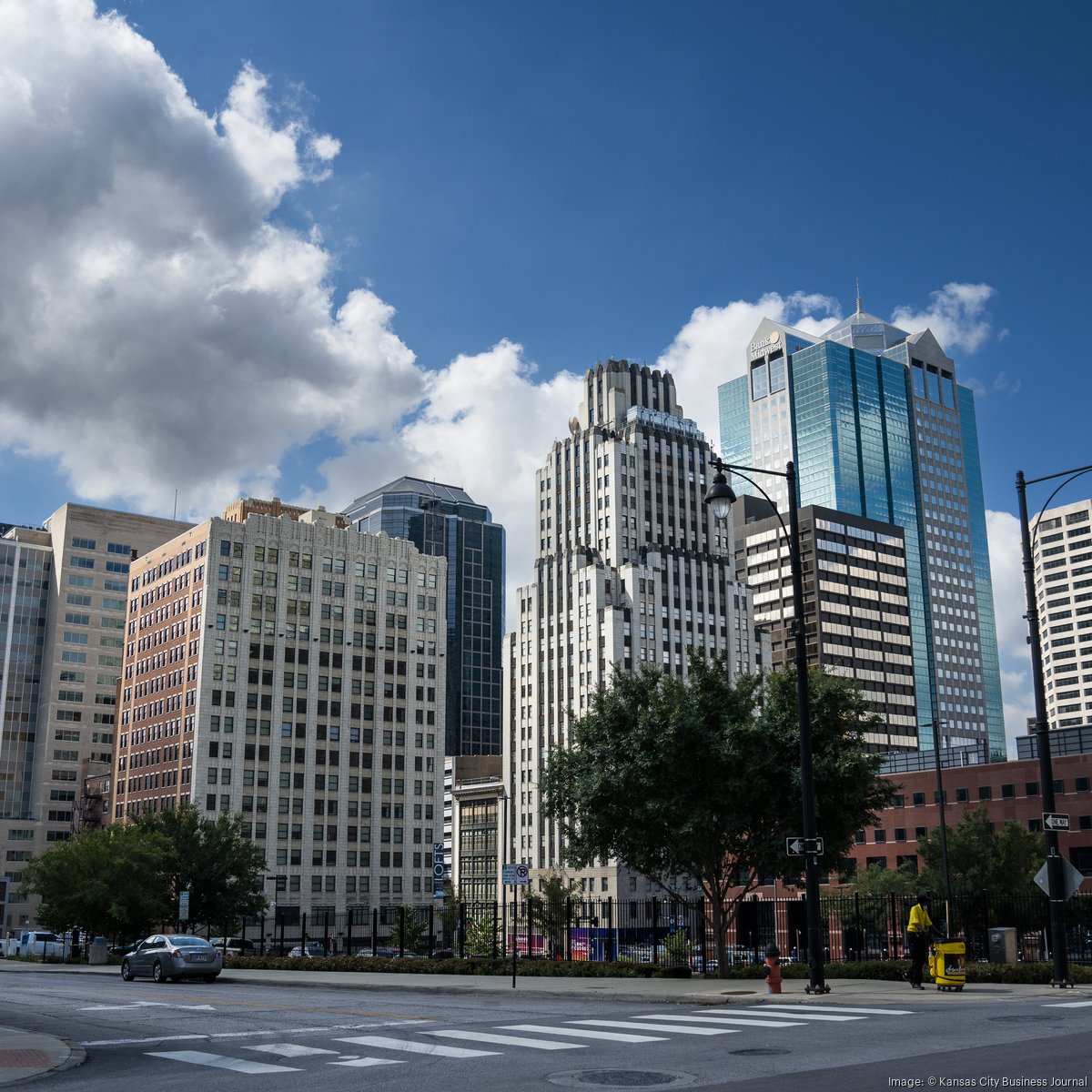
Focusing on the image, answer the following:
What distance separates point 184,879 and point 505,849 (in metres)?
96.6

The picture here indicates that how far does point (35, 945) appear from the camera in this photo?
8100cm

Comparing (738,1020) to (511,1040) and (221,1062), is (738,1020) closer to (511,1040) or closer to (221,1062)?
(511,1040)

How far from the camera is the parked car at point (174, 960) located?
37.4m

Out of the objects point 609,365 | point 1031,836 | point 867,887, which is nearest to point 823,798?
point 1031,836

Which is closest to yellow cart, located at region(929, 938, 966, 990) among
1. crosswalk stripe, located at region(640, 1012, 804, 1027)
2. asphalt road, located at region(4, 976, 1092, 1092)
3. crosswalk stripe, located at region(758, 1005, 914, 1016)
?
asphalt road, located at region(4, 976, 1092, 1092)

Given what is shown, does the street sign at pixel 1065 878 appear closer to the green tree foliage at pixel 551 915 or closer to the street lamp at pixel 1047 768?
the street lamp at pixel 1047 768

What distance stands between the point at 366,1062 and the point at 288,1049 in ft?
7.24

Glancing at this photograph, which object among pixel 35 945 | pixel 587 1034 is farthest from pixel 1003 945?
pixel 35 945

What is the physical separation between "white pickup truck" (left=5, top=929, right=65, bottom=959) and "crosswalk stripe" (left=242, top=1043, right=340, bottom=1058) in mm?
62155

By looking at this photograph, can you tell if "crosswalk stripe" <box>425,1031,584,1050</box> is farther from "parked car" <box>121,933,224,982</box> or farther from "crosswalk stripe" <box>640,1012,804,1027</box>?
"parked car" <box>121,933,224,982</box>

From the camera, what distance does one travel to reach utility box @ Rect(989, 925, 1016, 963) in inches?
1093

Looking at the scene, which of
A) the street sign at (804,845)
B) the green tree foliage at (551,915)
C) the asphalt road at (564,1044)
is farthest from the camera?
the green tree foliage at (551,915)

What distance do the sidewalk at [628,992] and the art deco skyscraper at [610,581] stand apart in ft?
390

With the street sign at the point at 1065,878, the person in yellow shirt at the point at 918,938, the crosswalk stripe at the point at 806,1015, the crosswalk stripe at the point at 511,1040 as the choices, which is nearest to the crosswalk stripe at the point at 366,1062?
the crosswalk stripe at the point at 511,1040
